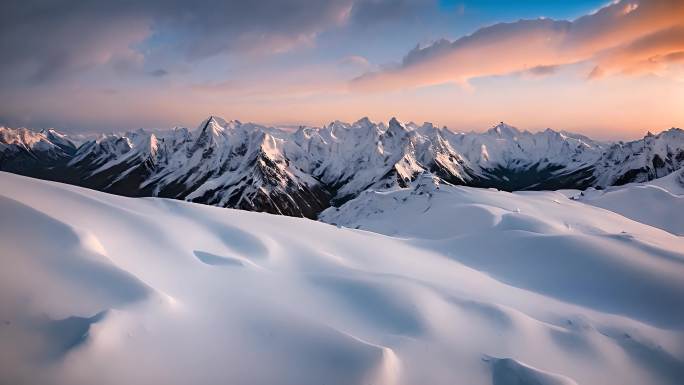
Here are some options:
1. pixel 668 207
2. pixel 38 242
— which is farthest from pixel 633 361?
pixel 668 207

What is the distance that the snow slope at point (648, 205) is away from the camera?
253ft

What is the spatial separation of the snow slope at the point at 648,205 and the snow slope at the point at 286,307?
7346 centimetres

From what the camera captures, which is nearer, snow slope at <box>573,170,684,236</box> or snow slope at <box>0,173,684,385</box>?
snow slope at <box>0,173,684,385</box>

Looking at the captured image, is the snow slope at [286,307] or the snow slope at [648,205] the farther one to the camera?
the snow slope at [648,205]

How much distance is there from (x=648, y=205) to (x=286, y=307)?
355 feet

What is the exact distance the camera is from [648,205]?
284 ft

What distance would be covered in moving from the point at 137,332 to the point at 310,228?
1639 cm

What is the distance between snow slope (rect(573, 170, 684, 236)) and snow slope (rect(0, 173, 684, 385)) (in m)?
73.5

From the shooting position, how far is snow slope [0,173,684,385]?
10.0 m

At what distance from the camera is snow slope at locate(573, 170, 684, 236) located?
7706cm

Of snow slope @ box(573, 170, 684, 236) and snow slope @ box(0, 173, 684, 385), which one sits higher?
snow slope @ box(0, 173, 684, 385)

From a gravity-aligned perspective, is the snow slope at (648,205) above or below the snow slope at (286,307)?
below

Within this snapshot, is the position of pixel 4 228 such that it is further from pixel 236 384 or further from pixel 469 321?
pixel 469 321

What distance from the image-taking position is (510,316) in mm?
15297
